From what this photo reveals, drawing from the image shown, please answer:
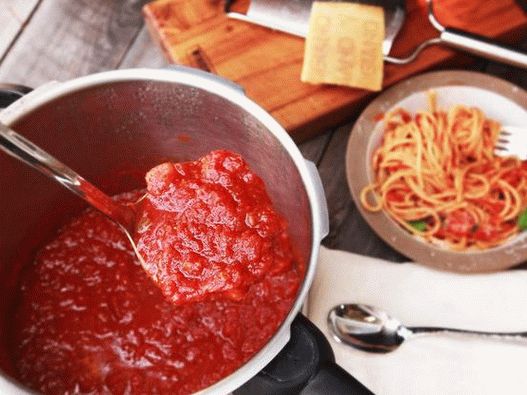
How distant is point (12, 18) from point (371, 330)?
841 millimetres

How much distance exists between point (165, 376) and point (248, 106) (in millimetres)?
358

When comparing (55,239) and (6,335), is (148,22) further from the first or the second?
(6,335)

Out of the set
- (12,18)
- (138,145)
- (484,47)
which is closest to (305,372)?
(138,145)

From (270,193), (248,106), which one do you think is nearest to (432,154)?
(270,193)

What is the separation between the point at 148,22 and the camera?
1217 mm

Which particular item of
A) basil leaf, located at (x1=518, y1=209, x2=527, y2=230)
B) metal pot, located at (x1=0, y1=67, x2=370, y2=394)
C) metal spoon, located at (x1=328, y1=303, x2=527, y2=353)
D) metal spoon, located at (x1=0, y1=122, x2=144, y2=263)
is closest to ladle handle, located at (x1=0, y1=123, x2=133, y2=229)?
metal spoon, located at (x1=0, y1=122, x2=144, y2=263)

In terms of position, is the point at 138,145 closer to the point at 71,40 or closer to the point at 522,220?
the point at 71,40

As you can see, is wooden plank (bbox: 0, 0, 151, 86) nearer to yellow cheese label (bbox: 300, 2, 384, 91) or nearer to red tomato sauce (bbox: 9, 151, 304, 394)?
yellow cheese label (bbox: 300, 2, 384, 91)

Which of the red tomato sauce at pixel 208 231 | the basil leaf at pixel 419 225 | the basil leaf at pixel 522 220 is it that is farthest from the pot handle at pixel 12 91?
the basil leaf at pixel 522 220

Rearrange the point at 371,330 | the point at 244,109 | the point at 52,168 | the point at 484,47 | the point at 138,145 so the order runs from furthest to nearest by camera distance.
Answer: the point at 484,47
the point at 371,330
the point at 138,145
the point at 244,109
the point at 52,168

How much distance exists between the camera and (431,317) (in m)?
1.09

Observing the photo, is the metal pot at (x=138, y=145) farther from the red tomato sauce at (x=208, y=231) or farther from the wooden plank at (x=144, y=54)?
the wooden plank at (x=144, y=54)

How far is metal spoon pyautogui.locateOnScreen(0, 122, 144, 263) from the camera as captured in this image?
2.15 feet

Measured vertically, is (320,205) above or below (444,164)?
above
